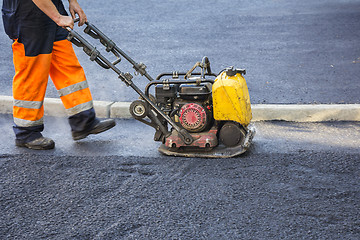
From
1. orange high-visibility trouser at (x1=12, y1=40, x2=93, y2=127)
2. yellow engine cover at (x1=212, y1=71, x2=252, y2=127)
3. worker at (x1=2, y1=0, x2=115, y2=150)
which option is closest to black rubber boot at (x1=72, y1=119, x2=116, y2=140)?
worker at (x1=2, y1=0, x2=115, y2=150)

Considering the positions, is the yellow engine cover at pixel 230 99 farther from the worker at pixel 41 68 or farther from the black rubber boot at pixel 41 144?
the black rubber boot at pixel 41 144

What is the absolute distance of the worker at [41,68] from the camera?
4172 mm

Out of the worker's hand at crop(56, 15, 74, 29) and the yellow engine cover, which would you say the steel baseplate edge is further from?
the worker's hand at crop(56, 15, 74, 29)

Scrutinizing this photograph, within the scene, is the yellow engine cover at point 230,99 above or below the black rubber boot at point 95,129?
above

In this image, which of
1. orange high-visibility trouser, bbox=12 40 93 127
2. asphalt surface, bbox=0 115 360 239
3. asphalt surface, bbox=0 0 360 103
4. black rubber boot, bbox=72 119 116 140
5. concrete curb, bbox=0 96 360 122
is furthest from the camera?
asphalt surface, bbox=0 0 360 103

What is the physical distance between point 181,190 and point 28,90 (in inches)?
70.3

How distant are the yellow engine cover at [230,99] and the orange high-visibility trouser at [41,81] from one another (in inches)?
53.3

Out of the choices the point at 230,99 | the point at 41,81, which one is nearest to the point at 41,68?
the point at 41,81

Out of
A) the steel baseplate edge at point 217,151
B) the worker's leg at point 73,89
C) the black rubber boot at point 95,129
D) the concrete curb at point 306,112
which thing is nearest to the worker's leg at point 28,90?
the worker's leg at point 73,89

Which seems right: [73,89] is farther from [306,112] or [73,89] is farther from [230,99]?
[306,112]

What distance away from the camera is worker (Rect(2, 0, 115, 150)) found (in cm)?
417

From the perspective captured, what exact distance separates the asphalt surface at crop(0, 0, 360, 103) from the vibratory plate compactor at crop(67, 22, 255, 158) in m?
1.45

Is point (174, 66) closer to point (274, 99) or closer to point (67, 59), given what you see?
point (274, 99)

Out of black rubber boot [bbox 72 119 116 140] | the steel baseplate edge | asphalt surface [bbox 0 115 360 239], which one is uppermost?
black rubber boot [bbox 72 119 116 140]
